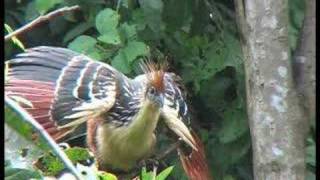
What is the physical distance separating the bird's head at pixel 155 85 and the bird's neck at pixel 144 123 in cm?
3

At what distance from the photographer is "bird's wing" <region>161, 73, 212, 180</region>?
109 inches

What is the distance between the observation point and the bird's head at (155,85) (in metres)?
2.62

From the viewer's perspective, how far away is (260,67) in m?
2.21

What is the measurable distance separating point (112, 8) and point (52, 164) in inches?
75.3

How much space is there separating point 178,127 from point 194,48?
0.63 metres

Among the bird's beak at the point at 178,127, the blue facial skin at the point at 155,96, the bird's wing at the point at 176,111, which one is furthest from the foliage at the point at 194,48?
the blue facial skin at the point at 155,96

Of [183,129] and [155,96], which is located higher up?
[155,96]

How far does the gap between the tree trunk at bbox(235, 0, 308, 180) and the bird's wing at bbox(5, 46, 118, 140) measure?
627mm

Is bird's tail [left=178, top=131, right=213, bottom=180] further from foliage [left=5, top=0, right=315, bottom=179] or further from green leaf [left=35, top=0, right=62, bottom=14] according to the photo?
green leaf [left=35, top=0, right=62, bottom=14]

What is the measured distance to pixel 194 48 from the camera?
10.9 feet

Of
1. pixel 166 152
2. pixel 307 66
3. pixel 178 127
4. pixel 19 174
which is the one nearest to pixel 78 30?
pixel 166 152

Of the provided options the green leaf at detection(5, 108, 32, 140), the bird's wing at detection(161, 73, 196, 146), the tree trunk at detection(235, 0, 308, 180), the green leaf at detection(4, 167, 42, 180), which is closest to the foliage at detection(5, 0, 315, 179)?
the bird's wing at detection(161, 73, 196, 146)

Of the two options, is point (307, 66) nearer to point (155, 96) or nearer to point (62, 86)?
point (155, 96)

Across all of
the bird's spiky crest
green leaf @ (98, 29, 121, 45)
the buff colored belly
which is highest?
green leaf @ (98, 29, 121, 45)
